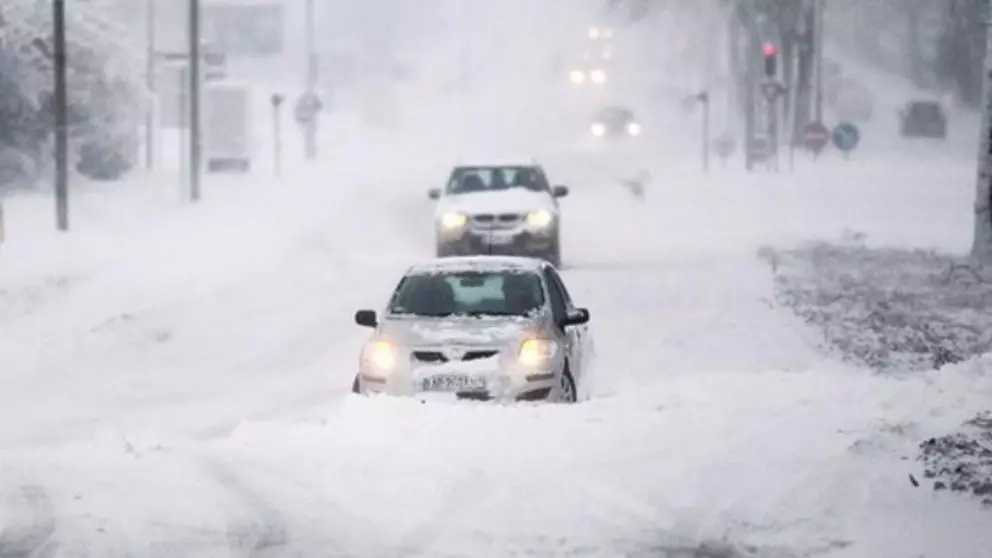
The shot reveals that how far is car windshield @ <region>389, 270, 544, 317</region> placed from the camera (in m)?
13.8

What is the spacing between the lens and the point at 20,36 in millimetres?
37312

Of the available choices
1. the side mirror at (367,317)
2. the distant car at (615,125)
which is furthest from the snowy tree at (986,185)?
the distant car at (615,125)

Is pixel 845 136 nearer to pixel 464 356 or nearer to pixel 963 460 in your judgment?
pixel 464 356

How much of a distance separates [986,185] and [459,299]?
14.9 m

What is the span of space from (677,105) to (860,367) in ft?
274

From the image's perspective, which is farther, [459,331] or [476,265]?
[476,265]

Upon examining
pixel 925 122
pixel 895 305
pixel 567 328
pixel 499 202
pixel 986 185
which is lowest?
pixel 895 305

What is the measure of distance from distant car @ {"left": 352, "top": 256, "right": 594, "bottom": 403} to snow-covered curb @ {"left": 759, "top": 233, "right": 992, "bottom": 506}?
3202 mm

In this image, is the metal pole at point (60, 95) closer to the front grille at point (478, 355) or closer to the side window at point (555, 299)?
the side window at point (555, 299)

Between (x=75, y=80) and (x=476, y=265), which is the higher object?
(x=75, y=80)

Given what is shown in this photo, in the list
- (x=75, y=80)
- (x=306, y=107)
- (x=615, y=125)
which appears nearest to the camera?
(x=75, y=80)

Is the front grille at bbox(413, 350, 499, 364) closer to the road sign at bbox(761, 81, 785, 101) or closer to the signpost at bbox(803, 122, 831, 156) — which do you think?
the road sign at bbox(761, 81, 785, 101)

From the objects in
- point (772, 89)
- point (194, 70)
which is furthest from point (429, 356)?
point (772, 89)

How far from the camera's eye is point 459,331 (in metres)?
13.1
